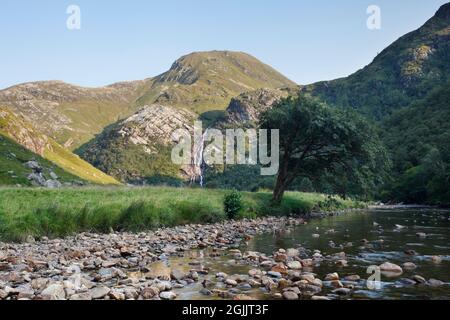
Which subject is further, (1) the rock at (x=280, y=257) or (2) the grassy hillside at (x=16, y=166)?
(2) the grassy hillside at (x=16, y=166)

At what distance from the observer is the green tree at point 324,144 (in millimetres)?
40219

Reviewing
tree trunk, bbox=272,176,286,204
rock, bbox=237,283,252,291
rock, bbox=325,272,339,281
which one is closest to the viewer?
rock, bbox=237,283,252,291

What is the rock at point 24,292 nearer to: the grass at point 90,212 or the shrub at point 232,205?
the grass at point 90,212

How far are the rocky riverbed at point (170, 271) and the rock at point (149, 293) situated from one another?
0.03m

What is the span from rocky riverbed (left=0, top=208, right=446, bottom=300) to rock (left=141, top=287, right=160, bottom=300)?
0.03 meters

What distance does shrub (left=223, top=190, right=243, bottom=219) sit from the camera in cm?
3509

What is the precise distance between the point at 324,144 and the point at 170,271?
30989mm

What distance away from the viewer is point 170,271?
14258 mm

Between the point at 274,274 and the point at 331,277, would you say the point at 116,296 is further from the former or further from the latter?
the point at 331,277

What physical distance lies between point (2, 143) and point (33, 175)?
28898 mm

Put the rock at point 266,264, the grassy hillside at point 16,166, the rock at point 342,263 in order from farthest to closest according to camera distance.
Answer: the grassy hillside at point 16,166 → the rock at point 342,263 → the rock at point 266,264

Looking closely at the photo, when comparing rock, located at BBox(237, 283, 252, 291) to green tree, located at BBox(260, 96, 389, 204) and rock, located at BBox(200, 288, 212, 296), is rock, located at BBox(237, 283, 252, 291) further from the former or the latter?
green tree, located at BBox(260, 96, 389, 204)

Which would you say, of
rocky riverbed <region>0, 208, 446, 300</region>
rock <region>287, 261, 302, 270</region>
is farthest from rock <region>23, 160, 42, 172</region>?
rock <region>287, 261, 302, 270</region>

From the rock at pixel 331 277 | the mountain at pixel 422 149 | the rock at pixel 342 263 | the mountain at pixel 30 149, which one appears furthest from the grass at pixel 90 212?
the mountain at pixel 30 149
